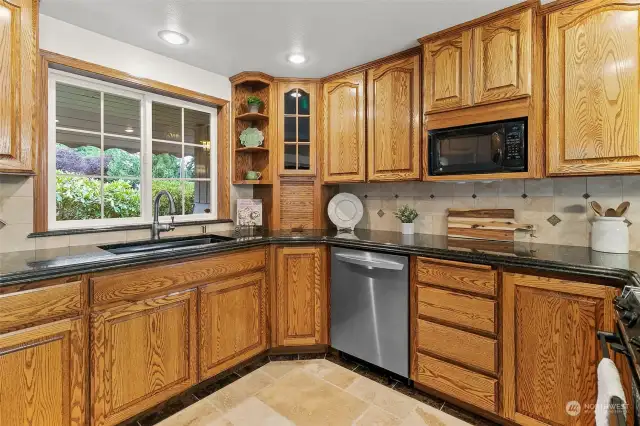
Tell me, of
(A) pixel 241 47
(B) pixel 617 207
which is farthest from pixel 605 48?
(A) pixel 241 47

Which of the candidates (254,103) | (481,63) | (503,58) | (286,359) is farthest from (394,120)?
(286,359)

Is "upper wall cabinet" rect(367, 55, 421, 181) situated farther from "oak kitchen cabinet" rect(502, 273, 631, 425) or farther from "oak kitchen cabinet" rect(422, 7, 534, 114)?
"oak kitchen cabinet" rect(502, 273, 631, 425)

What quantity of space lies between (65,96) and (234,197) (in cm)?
136

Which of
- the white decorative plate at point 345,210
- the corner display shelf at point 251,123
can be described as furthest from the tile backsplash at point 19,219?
the white decorative plate at point 345,210

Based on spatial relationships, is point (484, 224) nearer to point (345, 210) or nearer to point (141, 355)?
point (345, 210)

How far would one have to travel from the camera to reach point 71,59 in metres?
1.94

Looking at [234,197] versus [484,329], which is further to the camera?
[234,197]

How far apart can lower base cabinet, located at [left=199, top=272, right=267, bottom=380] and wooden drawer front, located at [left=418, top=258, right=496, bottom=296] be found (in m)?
1.15

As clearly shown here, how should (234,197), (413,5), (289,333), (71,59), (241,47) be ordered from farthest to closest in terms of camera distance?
(234,197) → (289,333) → (241,47) → (71,59) → (413,5)

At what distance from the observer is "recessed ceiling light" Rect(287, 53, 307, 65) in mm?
2365

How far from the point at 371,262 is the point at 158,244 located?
1.49m

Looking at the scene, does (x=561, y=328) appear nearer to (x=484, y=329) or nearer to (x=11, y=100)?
(x=484, y=329)

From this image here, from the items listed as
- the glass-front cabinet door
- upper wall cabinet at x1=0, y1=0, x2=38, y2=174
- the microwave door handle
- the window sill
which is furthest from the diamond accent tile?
upper wall cabinet at x1=0, y1=0, x2=38, y2=174

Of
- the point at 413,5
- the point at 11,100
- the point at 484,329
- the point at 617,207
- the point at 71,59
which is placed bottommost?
the point at 484,329
